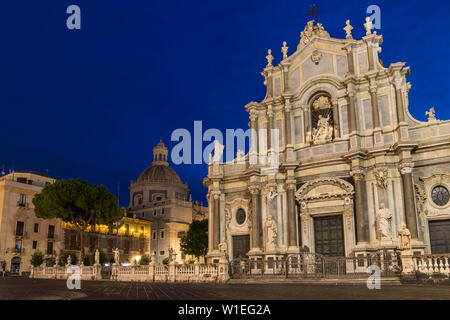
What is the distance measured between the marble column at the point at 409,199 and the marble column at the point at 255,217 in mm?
9106

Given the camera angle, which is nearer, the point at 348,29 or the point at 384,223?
the point at 384,223

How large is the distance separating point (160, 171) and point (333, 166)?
60.6 metres

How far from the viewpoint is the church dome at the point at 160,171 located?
8169 centimetres

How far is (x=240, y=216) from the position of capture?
95.9 ft

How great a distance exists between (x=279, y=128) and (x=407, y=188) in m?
9.66

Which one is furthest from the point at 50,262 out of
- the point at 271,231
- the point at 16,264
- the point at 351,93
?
the point at 351,93

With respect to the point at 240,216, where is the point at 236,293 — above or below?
below

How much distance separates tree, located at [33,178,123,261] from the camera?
3759 centimetres

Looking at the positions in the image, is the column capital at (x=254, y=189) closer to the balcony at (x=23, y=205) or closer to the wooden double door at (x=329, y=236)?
the wooden double door at (x=329, y=236)

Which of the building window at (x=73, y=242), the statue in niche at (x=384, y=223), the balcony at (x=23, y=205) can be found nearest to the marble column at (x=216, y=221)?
the statue in niche at (x=384, y=223)

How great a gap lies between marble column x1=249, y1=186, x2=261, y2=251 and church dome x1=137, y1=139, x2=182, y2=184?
5514 centimetres

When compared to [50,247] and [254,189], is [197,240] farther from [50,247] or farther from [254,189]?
[254,189]
